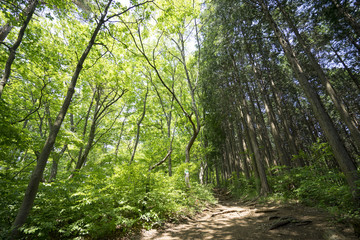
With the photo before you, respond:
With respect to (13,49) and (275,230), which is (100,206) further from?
(13,49)

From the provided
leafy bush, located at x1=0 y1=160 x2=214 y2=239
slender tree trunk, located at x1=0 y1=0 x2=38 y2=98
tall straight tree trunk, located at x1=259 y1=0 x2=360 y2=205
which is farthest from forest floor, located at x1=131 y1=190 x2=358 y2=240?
slender tree trunk, located at x1=0 y1=0 x2=38 y2=98

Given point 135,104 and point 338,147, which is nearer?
point 338,147

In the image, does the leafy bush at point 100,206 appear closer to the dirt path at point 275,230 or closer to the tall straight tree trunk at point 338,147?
the dirt path at point 275,230

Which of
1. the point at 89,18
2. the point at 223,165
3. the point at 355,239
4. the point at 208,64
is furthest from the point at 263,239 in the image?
the point at 223,165

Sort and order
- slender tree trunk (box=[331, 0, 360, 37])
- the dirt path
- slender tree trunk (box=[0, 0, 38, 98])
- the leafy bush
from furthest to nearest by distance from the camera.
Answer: slender tree trunk (box=[331, 0, 360, 37]) → slender tree trunk (box=[0, 0, 38, 98]) → the leafy bush → the dirt path

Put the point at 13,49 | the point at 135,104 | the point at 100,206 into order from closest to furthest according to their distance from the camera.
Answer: the point at 100,206 → the point at 13,49 → the point at 135,104

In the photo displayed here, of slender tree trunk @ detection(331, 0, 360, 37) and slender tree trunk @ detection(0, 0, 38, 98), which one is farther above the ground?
slender tree trunk @ detection(331, 0, 360, 37)

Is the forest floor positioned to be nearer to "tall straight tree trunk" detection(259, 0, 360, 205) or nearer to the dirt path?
the dirt path

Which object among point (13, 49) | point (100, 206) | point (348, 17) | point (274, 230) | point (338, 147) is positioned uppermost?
point (348, 17)

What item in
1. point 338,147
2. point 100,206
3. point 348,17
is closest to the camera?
point 100,206

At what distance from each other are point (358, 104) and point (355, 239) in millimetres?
20818

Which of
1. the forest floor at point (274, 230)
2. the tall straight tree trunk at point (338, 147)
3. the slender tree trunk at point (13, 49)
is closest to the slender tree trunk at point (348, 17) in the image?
the tall straight tree trunk at point (338, 147)

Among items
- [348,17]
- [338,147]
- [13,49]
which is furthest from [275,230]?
[348,17]

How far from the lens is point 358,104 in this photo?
1593 cm
